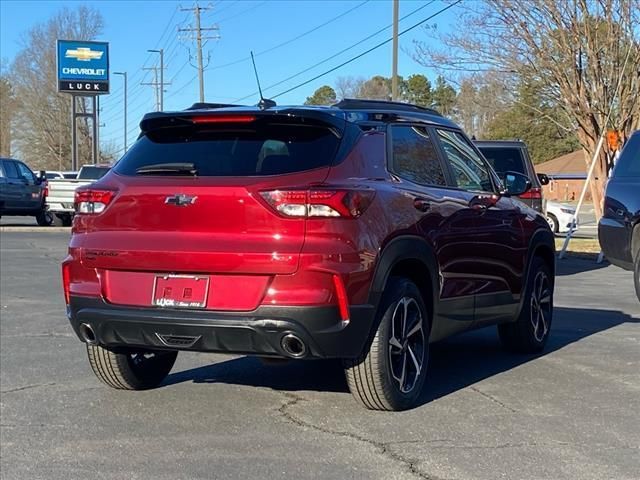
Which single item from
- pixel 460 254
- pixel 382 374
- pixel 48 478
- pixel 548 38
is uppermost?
pixel 548 38

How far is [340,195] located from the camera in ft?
16.5

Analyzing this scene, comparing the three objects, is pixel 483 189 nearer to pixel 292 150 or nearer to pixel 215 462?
pixel 292 150

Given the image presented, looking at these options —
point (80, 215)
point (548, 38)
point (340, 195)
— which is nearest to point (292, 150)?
point (340, 195)

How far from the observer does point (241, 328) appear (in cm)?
500

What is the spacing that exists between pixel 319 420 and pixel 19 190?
22.8 meters

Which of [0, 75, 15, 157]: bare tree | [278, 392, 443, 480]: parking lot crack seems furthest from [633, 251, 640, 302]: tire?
[0, 75, 15, 157]: bare tree

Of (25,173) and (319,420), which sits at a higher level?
(25,173)

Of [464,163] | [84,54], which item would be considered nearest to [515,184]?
[464,163]

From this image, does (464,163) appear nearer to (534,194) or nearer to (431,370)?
(431,370)

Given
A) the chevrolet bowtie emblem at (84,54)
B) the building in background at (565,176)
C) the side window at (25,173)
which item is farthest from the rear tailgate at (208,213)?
the building in background at (565,176)

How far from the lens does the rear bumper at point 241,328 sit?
16.3 ft

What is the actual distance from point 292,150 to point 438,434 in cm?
185

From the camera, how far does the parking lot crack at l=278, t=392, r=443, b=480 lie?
182 inches

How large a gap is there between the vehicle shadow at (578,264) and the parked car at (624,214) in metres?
3.81
